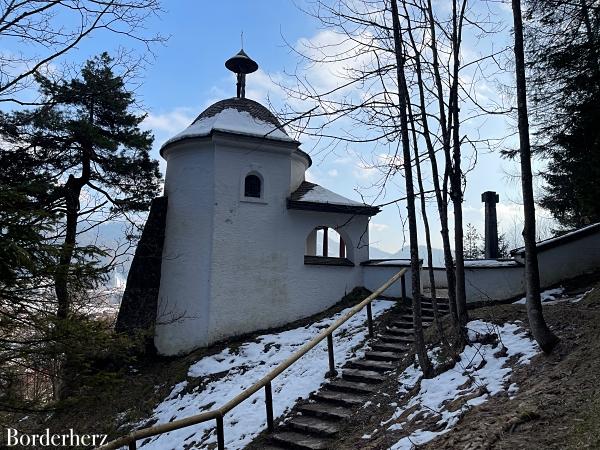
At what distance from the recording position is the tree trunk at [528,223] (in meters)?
5.82

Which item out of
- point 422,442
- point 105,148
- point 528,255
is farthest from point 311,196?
point 422,442

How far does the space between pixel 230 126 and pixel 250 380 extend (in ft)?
24.9

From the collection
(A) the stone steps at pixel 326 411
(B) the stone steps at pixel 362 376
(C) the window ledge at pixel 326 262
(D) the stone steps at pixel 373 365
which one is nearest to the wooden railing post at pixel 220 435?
(A) the stone steps at pixel 326 411

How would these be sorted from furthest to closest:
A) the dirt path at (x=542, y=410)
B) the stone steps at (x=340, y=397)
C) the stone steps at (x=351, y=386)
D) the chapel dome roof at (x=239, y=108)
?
the chapel dome roof at (x=239, y=108) → the stone steps at (x=351, y=386) → the stone steps at (x=340, y=397) → the dirt path at (x=542, y=410)

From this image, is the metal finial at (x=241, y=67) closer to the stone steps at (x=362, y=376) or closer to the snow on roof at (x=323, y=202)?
the snow on roof at (x=323, y=202)

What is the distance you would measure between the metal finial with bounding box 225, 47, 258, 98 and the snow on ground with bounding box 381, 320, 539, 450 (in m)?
12.1

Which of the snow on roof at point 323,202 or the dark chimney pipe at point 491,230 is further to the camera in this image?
the dark chimney pipe at point 491,230

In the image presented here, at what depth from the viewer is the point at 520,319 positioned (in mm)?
7516

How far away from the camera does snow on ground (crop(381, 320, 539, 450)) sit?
16.7ft

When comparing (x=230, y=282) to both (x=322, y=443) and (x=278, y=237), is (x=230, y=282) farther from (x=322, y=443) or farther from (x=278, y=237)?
(x=322, y=443)

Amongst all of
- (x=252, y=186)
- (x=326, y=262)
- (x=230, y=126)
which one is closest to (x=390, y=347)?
(x=326, y=262)

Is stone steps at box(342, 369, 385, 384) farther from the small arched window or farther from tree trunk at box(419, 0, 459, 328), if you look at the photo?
the small arched window

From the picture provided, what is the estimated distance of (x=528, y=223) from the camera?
6.14 metres

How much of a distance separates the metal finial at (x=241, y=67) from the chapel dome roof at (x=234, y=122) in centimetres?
57
